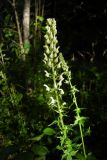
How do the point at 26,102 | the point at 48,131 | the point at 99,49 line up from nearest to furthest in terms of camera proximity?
the point at 48,131 → the point at 26,102 → the point at 99,49

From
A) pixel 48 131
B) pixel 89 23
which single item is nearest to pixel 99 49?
pixel 89 23

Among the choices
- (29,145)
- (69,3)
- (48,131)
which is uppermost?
(69,3)

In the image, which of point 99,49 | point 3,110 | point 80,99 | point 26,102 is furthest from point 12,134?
point 99,49

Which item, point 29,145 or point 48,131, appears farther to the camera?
point 29,145

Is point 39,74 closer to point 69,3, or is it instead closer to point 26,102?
point 26,102

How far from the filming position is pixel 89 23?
9.02 metres

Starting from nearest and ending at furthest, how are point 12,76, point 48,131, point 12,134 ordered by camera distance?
point 48,131 → point 12,134 → point 12,76

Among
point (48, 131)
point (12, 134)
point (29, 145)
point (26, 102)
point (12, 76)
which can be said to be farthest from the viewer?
point (12, 76)

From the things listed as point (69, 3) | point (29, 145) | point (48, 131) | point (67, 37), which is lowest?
point (29, 145)

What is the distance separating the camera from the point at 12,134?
197 inches

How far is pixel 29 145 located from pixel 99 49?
450cm

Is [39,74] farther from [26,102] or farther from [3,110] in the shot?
[3,110]

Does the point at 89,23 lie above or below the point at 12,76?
above

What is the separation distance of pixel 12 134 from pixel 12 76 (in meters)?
1.37
